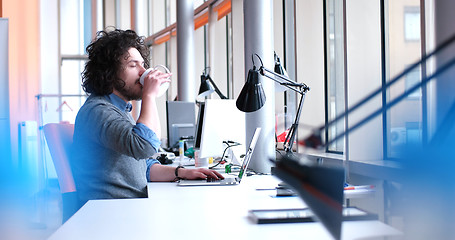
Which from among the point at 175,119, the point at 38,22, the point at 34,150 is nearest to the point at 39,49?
the point at 38,22

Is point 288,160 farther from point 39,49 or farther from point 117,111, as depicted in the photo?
point 39,49

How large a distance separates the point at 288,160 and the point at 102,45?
1.67 m

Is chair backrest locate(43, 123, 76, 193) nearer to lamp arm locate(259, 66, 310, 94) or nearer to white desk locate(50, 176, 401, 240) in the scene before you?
white desk locate(50, 176, 401, 240)

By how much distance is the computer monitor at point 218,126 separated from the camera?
2.63m

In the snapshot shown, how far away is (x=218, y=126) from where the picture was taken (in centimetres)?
272

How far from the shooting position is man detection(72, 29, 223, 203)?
1.79 m

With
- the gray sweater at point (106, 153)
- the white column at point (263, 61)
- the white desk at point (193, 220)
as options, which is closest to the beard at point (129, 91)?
the gray sweater at point (106, 153)

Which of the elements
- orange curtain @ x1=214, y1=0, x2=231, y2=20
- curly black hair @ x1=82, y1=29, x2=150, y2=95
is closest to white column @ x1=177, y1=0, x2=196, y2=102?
orange curtain @ x1=214, y1=0, x2=231, y2=20

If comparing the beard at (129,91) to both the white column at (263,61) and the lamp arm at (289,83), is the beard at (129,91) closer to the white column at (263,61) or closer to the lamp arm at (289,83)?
the lamp arm at (289,83)

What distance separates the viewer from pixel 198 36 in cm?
771

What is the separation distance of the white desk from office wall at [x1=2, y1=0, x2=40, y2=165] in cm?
434

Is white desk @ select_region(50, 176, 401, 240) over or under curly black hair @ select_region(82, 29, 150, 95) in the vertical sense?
under

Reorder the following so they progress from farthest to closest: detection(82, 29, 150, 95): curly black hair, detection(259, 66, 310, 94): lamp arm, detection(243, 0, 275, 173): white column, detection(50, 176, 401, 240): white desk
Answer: detection(243, 0, 275, 173): white column, detection(259, 66, 310, 94): lamp arm, detection(82, 29, 150, 95): curly black hair, detection(50, 176, 401, 240): white desk

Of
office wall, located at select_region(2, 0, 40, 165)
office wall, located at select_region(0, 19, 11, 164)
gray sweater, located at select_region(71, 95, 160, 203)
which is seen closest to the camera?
gray sweater, located at select_region(71, 95, 160, 203)
